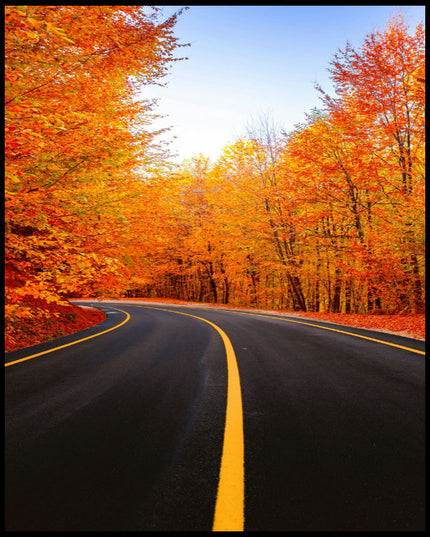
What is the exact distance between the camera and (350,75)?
11352mm

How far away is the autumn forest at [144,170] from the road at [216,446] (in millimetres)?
3375

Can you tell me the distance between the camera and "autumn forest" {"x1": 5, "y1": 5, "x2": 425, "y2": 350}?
16.5 feet

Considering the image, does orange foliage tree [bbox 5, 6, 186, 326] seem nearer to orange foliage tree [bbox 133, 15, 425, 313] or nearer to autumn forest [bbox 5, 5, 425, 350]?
autumn forest [bbox 5, 5, 425, 350]

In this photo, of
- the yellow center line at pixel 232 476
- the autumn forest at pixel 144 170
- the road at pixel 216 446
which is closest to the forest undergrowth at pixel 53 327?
the autumn forest at pixel 144 170

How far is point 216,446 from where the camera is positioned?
2.25 meters

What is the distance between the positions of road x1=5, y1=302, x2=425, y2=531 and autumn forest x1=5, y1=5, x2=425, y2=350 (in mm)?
3375

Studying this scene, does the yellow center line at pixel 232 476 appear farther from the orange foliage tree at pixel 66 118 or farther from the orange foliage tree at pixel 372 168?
the orange foliage tree at pixel 372 168

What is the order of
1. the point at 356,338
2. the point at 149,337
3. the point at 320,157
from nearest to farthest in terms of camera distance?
1. the point at 356,338
2. the point at 149,337
3. the point at 320,157

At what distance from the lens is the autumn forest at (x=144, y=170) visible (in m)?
5.03

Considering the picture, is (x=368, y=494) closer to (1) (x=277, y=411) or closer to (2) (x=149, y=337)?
(1) (x=277, y=411)

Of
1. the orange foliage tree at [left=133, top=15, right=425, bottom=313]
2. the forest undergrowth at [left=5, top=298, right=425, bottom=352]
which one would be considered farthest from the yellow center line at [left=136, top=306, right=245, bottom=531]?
the orange foliage tree at [left=133, top=15, right=425, bottom=313]

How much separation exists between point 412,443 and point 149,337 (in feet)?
21.6

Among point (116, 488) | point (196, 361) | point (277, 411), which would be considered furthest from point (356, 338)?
point (116, 488)

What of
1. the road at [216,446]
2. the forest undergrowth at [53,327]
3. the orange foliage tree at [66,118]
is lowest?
the forest undergrowth at [53,327]
